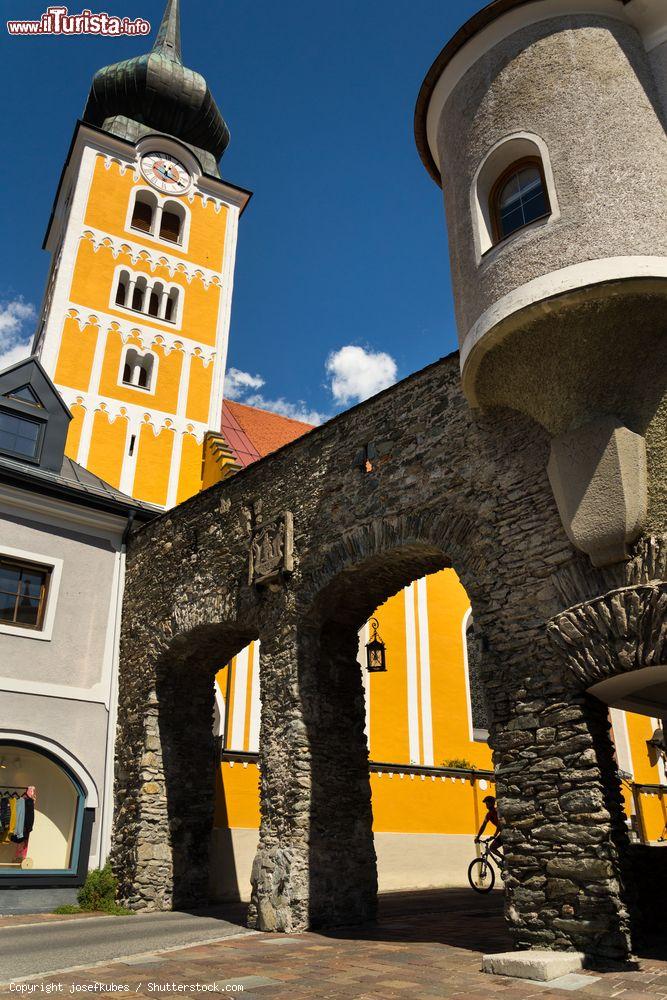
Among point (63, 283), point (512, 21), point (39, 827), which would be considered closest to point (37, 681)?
point (39, 827)

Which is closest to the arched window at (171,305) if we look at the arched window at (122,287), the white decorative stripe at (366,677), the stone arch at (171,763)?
the arched window at (122,287)

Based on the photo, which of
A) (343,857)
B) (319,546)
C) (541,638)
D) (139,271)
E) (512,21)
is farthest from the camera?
(139,271)

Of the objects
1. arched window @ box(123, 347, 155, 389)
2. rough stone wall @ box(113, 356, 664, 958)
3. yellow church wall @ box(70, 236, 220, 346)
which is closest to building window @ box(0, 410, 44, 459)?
rough stone wall @ box(113, 356, 664, 958)

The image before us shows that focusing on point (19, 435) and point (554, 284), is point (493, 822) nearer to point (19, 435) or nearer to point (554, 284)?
point (554, 284)

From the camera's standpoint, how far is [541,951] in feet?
18.6

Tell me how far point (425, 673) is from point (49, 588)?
9.79m

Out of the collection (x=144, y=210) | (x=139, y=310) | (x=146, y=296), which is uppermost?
(x=144, y=210)

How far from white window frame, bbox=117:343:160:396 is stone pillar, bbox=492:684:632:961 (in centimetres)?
1664

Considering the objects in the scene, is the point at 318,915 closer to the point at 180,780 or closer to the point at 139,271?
the point at 180,780

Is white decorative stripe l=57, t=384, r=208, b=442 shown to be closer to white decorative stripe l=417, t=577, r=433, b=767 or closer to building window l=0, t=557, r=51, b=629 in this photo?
white decorative stripe l=417, t=577, r=433, b=767

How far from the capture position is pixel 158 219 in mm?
24312

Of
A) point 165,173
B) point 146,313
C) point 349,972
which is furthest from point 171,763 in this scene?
point 165,173

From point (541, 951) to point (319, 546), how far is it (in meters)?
4.69

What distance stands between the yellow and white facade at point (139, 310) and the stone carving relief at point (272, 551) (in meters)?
10.5
